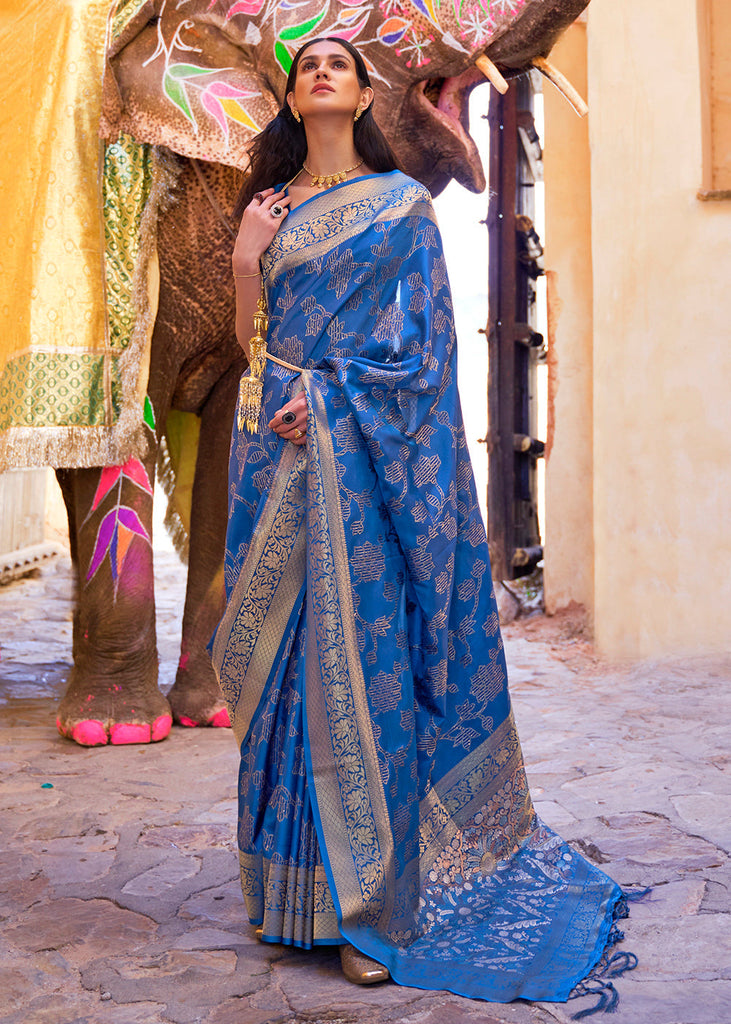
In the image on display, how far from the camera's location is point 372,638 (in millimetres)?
2057

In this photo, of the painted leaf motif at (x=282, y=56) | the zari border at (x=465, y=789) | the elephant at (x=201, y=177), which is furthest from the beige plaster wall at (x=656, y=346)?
the zari border at (x=465, y=789)

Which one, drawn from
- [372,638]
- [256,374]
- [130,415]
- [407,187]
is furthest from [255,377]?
[130,415]

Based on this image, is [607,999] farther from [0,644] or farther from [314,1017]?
[0,644]

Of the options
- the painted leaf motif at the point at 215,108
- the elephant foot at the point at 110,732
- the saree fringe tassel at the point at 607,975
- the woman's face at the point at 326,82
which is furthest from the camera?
the elephant foot at the point at 110,732

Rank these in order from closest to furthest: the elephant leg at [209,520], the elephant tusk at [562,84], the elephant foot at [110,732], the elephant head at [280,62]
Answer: the elephant tusk at [562,84] → the elephant head at [280,62] → the elephant foot at [110,732] → the elephant leg at [209,520]

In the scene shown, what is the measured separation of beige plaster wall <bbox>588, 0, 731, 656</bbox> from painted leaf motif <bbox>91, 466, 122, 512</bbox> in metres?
2.35

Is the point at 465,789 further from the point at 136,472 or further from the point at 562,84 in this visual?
the point at 562,84

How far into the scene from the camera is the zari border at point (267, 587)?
6.91 feet

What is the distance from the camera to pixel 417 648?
2150mm

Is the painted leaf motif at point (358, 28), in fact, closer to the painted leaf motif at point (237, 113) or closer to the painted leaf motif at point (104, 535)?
the painted leaf motif at point (237, 113)

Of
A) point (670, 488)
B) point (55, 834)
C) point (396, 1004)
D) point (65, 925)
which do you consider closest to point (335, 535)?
point (396, 1004)

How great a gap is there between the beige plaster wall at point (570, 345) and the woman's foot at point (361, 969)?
3921mm

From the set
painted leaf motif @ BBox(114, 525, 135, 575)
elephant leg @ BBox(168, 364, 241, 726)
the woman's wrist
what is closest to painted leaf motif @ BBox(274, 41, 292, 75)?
elephant leg @ BBox(168, 364, 241, 726)

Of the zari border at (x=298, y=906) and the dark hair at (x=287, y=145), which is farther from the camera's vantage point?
the dark hair at (x=287, y=145)
